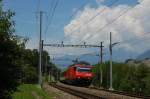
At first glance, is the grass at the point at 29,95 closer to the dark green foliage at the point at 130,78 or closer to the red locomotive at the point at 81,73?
the dark green foliage at the point at 130,78

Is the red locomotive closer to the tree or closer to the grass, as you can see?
the grass

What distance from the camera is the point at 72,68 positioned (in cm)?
7638

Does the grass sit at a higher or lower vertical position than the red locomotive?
lower

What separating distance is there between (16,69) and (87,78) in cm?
5077

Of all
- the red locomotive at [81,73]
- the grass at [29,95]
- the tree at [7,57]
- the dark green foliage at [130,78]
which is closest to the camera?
the tree at [7,57]

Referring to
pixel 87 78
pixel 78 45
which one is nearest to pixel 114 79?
pixel 87 78

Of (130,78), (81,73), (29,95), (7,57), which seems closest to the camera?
(7,57)

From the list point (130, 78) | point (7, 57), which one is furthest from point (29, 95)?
point (130, 78)

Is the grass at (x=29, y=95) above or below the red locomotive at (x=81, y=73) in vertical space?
below

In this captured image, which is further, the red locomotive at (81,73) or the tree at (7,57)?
the red locomotive at (81,73)

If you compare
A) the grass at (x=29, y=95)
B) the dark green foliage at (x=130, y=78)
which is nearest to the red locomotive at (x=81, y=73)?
the dark green foliage at (x=130, y=78)

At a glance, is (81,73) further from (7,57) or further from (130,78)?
(7,57)

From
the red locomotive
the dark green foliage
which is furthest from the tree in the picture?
the red locomotive

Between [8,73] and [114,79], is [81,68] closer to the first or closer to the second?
[114,79]
